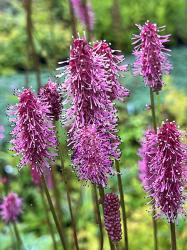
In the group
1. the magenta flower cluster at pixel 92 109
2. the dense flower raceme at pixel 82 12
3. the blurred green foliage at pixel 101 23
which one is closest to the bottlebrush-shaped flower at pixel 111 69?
the magenta flower cluster at pixel 92 109

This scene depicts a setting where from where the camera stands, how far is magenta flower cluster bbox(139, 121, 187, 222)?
1446 millimetres

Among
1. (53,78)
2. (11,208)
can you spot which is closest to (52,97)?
(11,208)

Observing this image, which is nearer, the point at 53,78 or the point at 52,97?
the point at 52,97

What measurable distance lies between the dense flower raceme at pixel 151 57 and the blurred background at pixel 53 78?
0.35 meters

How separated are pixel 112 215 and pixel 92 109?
330 millimetres

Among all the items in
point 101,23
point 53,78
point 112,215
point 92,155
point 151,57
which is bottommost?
point 112,215

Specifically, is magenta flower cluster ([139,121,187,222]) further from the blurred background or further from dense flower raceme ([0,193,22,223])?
dense flower raceme ([0,193,22,223])

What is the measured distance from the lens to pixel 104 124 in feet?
4.66

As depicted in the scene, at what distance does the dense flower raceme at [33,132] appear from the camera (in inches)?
57.7

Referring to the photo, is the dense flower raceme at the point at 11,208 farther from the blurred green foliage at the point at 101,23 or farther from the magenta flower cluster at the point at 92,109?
the blurred green foliage at the point at 101,23

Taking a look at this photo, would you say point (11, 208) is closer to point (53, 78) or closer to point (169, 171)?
point (53, 78)

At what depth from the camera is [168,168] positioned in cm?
146

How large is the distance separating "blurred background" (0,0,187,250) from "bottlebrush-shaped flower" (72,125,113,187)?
0.75 feet

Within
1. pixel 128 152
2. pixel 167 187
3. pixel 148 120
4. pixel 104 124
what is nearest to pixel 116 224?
pixel 167 187
